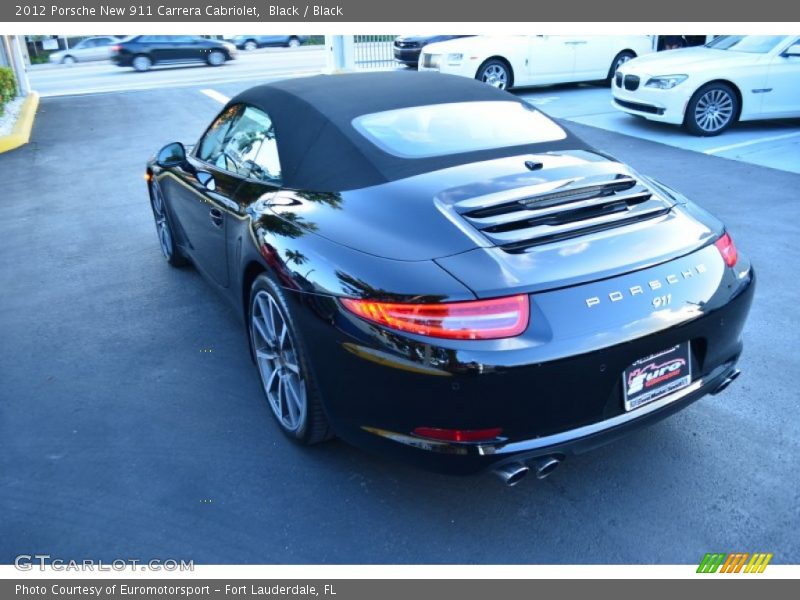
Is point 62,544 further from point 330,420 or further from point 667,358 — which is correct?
point 667,358

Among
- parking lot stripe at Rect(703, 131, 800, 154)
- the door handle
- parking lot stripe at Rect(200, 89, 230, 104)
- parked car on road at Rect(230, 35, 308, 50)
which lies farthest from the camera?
parked car on road at Rect(230, 35, 308, 50)

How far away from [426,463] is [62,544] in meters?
1.46

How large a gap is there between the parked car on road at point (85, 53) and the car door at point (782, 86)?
2793 centimetres

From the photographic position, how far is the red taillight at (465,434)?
2.44 metres

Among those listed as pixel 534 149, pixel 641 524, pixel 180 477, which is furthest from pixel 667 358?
pixel 180 477

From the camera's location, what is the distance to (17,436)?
3418mm

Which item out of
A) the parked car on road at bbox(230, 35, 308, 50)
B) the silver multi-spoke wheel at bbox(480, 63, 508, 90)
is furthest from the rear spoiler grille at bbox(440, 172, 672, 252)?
the parked car on road at bbox(230, 35, 308, 50)

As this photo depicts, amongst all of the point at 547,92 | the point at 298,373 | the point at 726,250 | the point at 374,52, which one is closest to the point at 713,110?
the point at 547,92

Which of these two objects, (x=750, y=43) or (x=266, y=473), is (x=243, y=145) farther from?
(x=750, y=43)

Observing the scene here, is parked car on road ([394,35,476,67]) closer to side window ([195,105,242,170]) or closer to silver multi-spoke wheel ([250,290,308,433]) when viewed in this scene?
side window ([195,105,242,170])

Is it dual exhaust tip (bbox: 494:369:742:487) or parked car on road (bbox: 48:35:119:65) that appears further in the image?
parked car on road (bbox: 48:35:119:65)

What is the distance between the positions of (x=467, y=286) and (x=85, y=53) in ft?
109

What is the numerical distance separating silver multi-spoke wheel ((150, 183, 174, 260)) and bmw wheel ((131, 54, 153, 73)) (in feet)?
72.4

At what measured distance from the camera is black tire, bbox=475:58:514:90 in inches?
533
